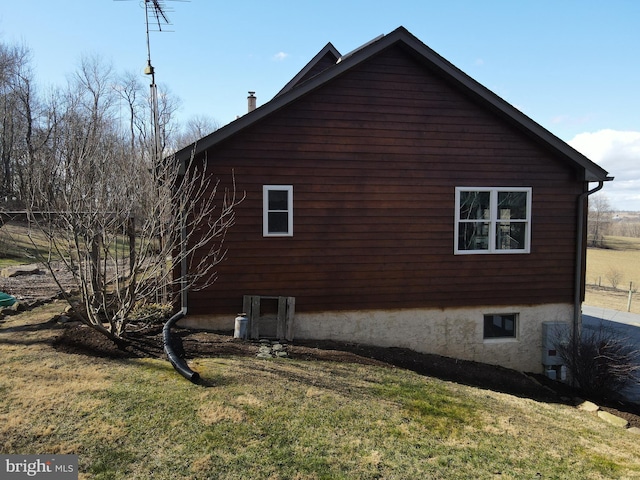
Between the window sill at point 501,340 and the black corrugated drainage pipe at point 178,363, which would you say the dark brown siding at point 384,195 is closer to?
the window sill at point 501,340

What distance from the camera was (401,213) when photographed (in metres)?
9.23

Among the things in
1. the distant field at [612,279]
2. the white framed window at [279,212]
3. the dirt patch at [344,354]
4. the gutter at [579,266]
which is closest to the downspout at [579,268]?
the gutter at [579,266]

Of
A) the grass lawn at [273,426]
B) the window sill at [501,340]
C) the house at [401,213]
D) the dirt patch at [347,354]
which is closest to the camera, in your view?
the grass lawn at [273,426]

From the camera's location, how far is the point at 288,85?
1366cm

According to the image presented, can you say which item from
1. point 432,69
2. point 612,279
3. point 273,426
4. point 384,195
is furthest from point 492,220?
point 612,279

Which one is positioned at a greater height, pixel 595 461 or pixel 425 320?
pixel 425 320

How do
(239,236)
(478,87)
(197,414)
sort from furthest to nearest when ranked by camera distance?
(478,87) → (239,236) → (197,414)

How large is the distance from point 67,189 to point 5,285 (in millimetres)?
7271

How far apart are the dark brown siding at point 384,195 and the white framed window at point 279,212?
15 cm

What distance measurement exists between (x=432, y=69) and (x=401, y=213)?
320 centimetres

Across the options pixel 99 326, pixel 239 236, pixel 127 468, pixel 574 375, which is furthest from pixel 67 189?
pixel 574 375

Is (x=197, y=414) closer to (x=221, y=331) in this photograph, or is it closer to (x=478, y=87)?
(x=221, y=331)

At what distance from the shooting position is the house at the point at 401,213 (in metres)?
8.64

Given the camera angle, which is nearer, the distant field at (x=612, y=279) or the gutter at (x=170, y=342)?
the gutter at (x=170, y=342)
